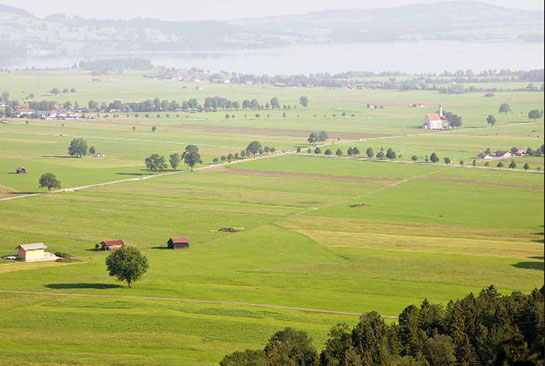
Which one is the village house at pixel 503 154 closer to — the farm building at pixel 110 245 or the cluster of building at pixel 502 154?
the cluster of building at pixel 502 154

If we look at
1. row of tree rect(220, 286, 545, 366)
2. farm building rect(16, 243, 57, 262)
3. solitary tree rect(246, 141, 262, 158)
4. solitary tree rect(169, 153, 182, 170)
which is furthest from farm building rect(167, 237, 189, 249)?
solitary tree rect(246, 141, 262, 158)

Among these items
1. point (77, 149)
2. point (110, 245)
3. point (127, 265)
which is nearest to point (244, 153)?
point (77, 149)

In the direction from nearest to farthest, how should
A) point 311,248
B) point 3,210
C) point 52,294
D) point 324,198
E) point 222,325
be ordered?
1. point 222,325
2. point 52,294
3. point 311,248
4. point 3,210
5. point 324,198

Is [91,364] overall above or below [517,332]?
below

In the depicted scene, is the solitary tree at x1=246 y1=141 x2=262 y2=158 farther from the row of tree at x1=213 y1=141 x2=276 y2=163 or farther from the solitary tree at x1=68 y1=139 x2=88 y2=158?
the solitary tree at x1=68 y1=139 x2=88 y2=158

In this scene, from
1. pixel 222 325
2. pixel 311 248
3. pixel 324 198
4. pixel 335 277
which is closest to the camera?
pixel 222 325

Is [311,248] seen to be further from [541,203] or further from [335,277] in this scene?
[541,203]

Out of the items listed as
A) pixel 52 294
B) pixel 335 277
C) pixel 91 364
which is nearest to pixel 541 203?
pixel 335 277

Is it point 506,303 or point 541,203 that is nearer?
point 506,303
